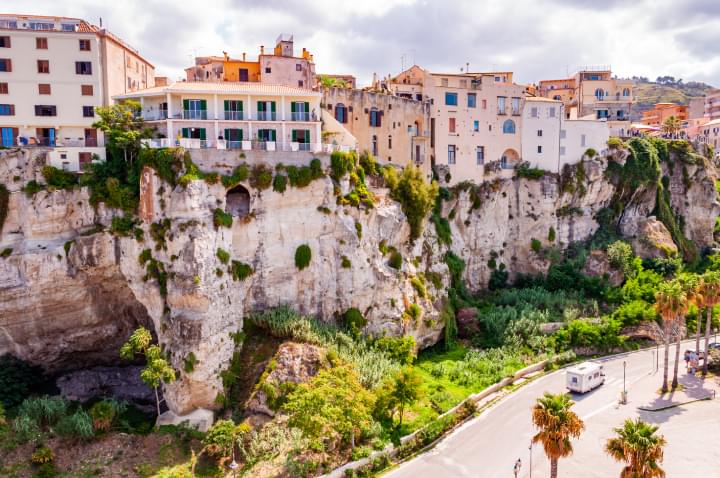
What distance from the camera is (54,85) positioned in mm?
49219

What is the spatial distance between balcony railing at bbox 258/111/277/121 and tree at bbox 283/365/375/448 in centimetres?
2201

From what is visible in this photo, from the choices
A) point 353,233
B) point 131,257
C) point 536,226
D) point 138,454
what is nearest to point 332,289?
point 353,233

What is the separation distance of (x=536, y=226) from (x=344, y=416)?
39121 millimetres

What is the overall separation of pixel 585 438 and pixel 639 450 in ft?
47.0

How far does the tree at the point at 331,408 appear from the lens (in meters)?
35.1

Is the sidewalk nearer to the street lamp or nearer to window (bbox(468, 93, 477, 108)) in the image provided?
the street lamp

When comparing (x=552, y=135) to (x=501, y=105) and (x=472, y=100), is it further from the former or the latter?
(x=472, y=100)

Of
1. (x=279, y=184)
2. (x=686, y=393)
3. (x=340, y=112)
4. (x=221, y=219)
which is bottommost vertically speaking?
(x=686, y=393)

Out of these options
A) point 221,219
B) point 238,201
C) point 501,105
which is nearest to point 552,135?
point 501,105

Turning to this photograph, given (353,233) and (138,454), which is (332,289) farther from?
(138,454)

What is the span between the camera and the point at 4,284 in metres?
43.6

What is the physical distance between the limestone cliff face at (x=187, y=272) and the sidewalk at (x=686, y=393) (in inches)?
744

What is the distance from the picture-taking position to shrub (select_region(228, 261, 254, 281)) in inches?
1730

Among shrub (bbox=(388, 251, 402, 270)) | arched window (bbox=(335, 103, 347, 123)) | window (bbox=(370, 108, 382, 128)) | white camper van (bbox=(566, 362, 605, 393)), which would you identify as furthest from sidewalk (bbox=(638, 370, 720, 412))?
arched window (bbox=(335, 103, 347, 123))
